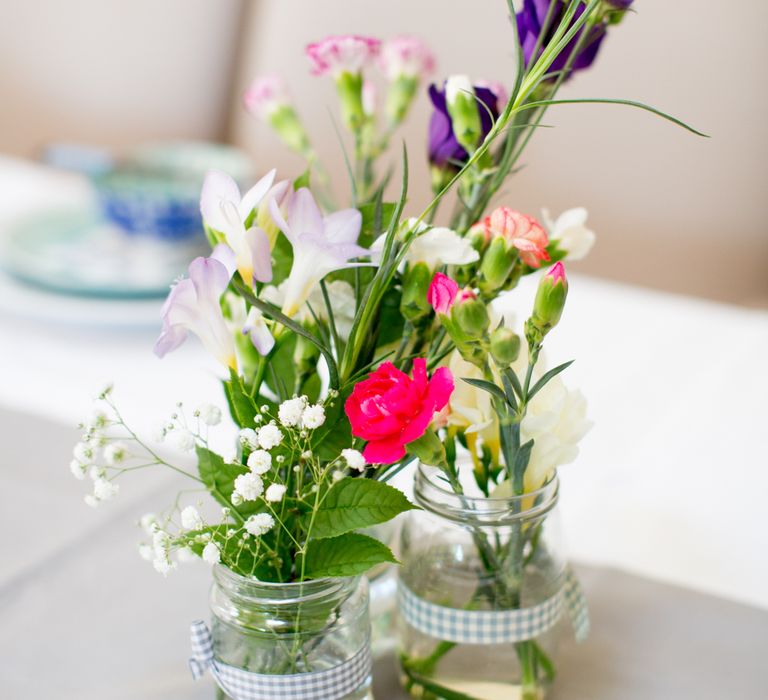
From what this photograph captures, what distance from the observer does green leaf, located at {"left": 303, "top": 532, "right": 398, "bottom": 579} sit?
0.42 m

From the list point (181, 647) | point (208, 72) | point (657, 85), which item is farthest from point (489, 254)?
point (208, 72)

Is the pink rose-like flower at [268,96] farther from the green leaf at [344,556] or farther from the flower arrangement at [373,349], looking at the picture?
the green leaf at [344,556]

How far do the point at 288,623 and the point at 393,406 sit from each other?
122 millimetres

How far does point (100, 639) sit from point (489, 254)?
0.31 metres

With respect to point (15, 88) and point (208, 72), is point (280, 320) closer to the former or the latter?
point (208, 72)

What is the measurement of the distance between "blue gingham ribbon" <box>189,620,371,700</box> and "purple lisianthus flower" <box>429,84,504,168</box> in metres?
0.24

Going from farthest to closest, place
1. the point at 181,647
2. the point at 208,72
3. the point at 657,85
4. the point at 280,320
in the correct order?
1. the point at 208,72
2. the point at 657,85
3. the point at 181,647
4. the point at 280,320

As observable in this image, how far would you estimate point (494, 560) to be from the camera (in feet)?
1.56

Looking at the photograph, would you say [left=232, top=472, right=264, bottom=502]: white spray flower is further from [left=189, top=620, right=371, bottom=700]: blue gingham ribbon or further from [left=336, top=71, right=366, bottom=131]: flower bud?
[left=336, top=71, right=366, bottom=131]: flower bud

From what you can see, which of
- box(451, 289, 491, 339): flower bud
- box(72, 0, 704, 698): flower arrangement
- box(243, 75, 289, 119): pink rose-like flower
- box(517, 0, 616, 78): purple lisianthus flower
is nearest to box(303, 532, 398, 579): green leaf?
box(72, 0, 704, 698): flower arrangement

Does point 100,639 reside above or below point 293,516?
below

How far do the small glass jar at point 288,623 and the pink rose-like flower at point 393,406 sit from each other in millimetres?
78

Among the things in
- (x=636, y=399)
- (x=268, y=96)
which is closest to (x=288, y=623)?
(x=268, y=96)

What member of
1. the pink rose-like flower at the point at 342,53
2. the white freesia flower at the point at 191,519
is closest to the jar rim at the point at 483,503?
the white freesia flower at the point at 191,519
